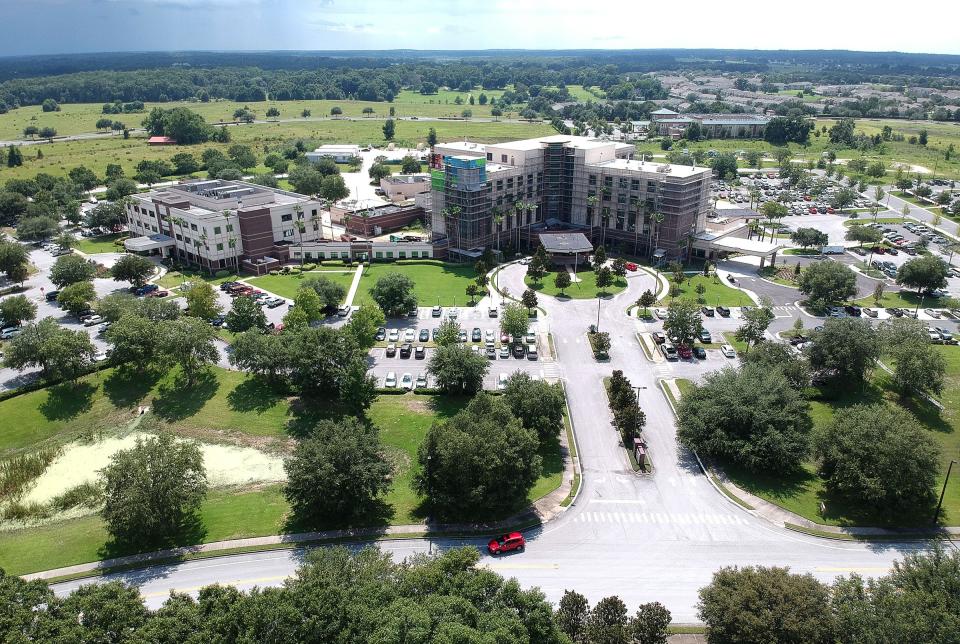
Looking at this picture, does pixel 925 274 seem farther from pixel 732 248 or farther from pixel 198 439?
pixel 198 439

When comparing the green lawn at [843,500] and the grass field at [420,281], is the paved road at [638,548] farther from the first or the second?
the grass field at [420,281]

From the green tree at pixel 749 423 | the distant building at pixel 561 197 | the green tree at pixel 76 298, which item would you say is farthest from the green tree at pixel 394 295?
the green tree at pixel 749 423

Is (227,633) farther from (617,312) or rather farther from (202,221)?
(202,221)

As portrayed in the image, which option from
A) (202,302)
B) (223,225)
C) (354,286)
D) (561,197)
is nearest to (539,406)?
(202,302)

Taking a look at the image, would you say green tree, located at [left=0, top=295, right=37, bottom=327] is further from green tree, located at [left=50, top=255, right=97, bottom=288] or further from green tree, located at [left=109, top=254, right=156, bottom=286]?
green tree, located at [left=109, top=254, right=156, bottom=286]

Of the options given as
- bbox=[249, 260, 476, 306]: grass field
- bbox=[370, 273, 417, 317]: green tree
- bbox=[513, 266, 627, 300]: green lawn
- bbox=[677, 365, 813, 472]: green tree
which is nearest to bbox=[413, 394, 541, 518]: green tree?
bbox=[677, 365, 813, 472]: green tree

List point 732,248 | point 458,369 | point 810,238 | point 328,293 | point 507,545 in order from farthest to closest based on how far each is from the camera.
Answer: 1. point 810,238
2. point 732,248
3. point 328,293
4. point 458,369
5. point 507,545
